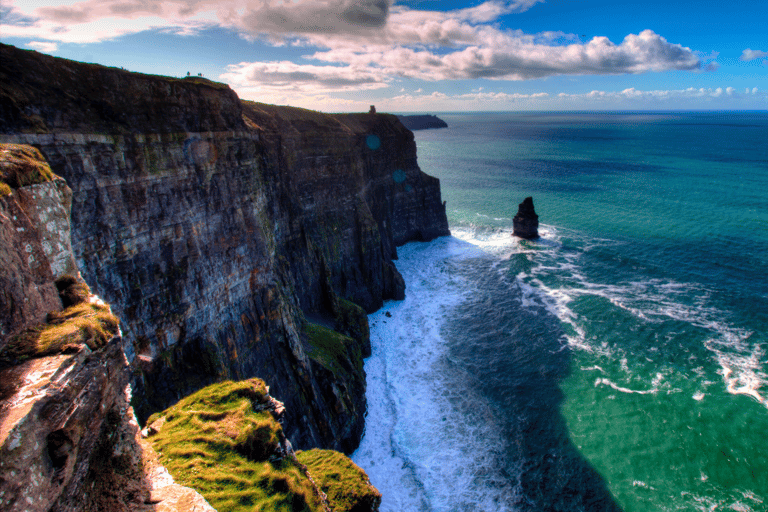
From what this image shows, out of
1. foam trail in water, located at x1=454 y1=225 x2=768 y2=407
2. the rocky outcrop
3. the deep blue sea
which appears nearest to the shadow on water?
the deep blue sea

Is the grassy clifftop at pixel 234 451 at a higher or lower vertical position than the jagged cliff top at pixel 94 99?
lower

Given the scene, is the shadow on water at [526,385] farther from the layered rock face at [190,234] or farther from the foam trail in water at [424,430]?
the layered rock face at [190,234]

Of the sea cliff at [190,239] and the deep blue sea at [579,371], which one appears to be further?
the deep blue sea at [579,371]

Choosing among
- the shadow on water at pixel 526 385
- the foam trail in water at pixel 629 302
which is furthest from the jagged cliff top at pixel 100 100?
the foam trail in water at pixel 629 302

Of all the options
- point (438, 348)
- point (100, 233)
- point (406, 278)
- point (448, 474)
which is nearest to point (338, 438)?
point (448, 474)

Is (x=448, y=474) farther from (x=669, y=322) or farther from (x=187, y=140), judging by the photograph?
(x=669, y=322)

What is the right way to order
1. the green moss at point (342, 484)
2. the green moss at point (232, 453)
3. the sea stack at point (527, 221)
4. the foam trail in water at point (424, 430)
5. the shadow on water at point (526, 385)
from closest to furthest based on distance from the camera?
the green moss at point (232, 453) → the green moss at point (342, 484) → the shadow on water at point (526, 385) → the foam trail in water at point (424, 430) → the sea stack at point (527, 221)
